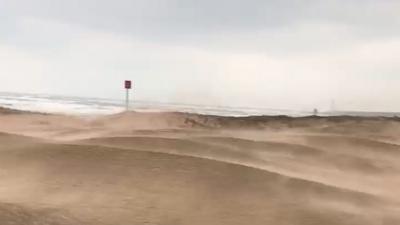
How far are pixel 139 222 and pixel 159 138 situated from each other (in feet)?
2.77

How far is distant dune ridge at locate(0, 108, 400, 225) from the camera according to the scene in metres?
1.93

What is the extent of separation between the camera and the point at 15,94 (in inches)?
450

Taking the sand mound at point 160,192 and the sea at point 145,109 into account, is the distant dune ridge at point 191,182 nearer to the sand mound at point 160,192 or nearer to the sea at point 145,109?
the sand mound at point 160,192

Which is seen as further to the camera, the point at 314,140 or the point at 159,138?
the point at 314,140

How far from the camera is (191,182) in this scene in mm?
2145

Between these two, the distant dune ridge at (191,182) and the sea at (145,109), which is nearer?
the distant dune ridge at (191,182)

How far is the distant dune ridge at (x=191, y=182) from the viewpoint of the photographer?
6.34ft

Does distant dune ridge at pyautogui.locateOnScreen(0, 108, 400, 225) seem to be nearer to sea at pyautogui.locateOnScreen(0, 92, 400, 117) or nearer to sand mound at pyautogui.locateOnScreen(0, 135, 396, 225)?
sand mound at pyautogui.locateOnScreen(0, 135, 396, 225)

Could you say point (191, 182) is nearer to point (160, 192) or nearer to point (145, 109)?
point (160, 192)

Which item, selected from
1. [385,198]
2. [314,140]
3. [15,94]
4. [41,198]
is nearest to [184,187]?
[41,198]

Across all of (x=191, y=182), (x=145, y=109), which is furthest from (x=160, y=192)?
(x=145, y=109)

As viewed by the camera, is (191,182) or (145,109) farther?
(145,109)

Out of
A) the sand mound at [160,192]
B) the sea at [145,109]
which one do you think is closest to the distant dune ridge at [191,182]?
the sand mound at [160,192]

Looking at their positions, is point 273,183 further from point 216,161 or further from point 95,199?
point 95,199
